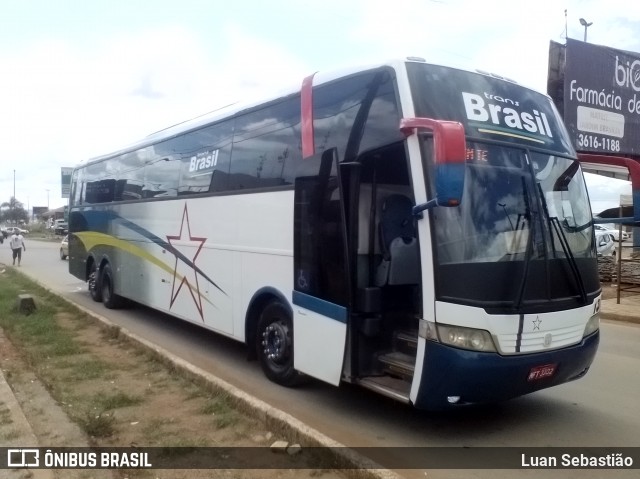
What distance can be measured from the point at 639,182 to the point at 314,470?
4011 mm

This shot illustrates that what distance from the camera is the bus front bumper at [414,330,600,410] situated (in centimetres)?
491

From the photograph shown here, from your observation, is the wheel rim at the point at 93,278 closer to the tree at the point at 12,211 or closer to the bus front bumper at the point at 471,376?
the bus front bumper at the point at 471,376

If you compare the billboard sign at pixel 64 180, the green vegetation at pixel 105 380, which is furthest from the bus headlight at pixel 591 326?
the billboard sign at pixel 64 180

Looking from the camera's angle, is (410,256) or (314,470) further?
(410,256)

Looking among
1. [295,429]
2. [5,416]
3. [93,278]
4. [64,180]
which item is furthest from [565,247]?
[64,180]

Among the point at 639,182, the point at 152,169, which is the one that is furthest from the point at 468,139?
the point at 152,169

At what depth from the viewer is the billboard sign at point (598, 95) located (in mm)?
17266

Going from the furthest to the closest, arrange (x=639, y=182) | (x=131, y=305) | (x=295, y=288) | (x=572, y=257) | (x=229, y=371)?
(x=131, y=305) → (x=229, y=371) → (x=295, y=288) → (x=639, y=182) → (x=572, y=257)

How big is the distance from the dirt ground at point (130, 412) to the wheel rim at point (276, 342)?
956 mm

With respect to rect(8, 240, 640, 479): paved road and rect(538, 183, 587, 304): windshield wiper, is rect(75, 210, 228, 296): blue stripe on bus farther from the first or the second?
rect(538, 183, 587, 304): windshield wiper

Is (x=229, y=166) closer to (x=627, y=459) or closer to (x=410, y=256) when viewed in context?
(x=410, y=256)

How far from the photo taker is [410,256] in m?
5.96

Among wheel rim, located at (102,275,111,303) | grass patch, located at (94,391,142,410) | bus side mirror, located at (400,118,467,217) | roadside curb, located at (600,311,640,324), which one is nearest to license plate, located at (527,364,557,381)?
bus side mirror, located at (400,118,467,217)

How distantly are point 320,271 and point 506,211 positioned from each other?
1.88m
